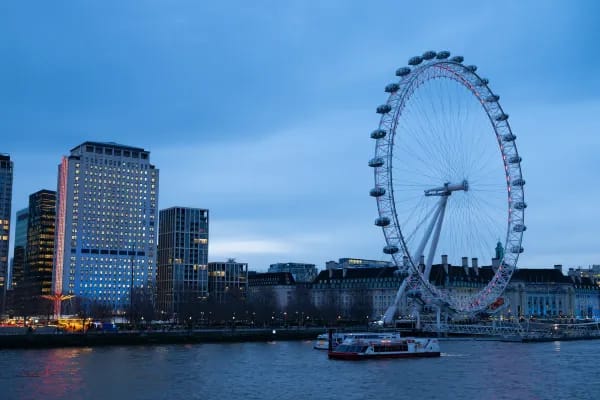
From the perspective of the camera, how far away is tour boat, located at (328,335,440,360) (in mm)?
68625

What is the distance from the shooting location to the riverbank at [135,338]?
77.4 metres

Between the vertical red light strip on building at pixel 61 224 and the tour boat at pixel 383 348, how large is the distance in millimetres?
118084

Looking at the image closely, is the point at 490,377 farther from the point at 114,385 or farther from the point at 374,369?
the point at 114,385

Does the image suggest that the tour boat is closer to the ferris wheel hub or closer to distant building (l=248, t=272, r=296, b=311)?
the ferris wheel hub

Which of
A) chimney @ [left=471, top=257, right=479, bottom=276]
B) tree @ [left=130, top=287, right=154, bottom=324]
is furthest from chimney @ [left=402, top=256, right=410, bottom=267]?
chimney @ [left=471, top=257, right=479, bottom=276]

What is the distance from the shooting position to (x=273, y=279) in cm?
19288

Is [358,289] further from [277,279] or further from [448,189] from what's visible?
[448,189]


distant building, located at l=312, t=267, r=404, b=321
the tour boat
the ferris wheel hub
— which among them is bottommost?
the tour boat

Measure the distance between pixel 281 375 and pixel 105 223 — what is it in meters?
137

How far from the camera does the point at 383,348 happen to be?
70.8m

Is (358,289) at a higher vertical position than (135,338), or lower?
higher

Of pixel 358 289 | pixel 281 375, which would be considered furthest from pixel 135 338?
pixel 358 289

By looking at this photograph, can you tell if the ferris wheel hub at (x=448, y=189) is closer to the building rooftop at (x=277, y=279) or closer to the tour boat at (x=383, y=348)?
the tour boat at (x=383, y=348)

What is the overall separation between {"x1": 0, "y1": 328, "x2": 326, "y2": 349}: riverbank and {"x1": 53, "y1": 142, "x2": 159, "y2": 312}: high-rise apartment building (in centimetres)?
8216
